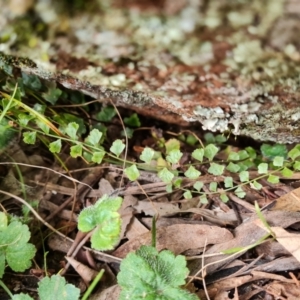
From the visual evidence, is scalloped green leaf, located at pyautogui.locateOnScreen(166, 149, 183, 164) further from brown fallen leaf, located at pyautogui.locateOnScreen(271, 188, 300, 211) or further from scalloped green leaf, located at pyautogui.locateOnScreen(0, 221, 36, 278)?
scalloped green leaf, located at pyautogui.locateOnScreen(0, 221, 36, 278)

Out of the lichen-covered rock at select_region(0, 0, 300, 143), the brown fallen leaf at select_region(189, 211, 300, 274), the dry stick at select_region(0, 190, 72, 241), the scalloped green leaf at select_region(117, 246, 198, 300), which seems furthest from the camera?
the dry stick at select_region(0, 190, 72, 241)

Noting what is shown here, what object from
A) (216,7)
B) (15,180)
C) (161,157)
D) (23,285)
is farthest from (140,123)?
(216,7)

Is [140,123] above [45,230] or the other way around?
A: above

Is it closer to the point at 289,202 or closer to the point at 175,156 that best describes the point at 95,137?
the point at 175,156

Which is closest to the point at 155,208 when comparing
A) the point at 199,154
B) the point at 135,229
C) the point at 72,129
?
the point at 135,229

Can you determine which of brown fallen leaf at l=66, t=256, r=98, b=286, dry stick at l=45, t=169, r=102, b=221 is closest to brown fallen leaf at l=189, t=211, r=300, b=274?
brown fallen leaf at l=66, t=256, r=98, b=286

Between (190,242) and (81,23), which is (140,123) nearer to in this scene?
(190,242)
